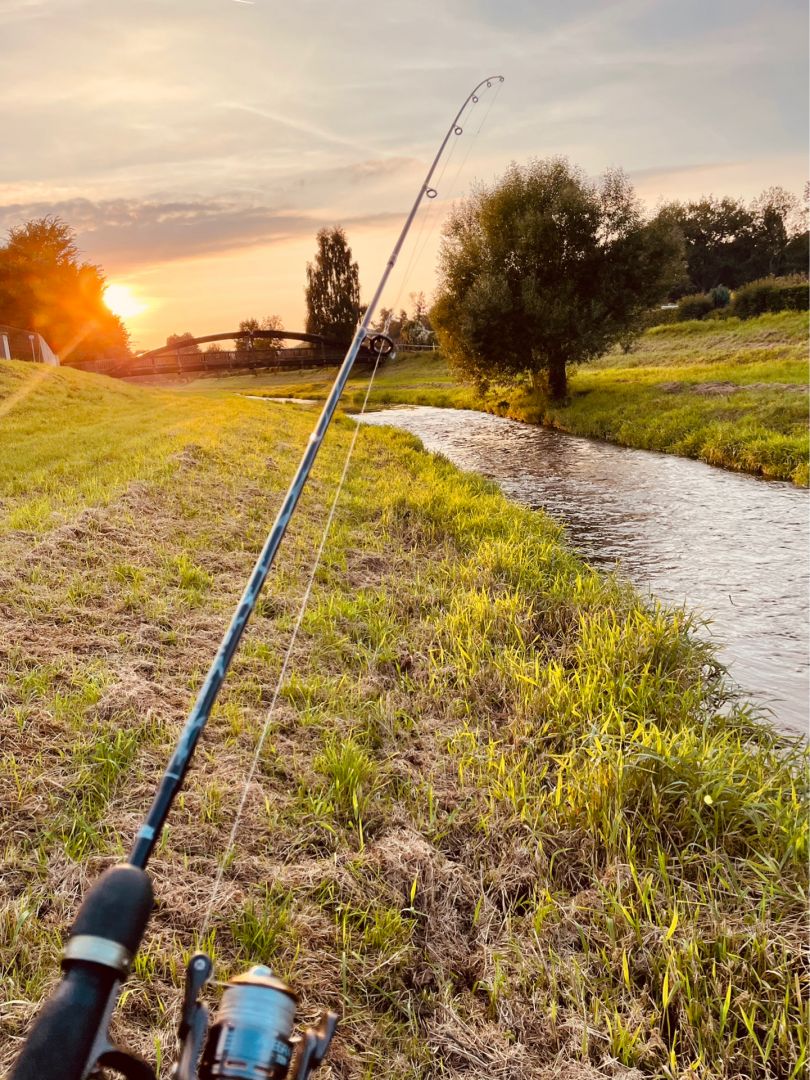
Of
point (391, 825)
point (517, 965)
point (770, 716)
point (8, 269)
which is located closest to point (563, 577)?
point (770, 716)

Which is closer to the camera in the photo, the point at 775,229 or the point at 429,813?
the point at 429,813

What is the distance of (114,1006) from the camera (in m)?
1.63

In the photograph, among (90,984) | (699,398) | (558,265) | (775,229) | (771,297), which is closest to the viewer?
(90,984)

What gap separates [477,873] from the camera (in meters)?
3.83

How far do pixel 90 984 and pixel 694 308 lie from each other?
59.0 m

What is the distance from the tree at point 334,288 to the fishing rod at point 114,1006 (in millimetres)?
79973

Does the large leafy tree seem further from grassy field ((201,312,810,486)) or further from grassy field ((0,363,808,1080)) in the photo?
grassy field ((0,363,808,1080))

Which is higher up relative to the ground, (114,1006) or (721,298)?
(721,298)

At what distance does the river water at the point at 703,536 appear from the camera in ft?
23.1

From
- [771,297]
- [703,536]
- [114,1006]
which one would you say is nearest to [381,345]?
[114,1006]

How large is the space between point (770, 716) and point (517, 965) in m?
3.72

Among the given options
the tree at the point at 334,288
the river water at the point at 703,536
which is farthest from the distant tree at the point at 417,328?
the river water at the point at 703,536

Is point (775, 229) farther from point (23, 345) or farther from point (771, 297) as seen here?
point (23, 345)

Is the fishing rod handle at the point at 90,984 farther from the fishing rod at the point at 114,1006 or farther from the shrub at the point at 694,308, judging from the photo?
the shrub at the point at 694,308
